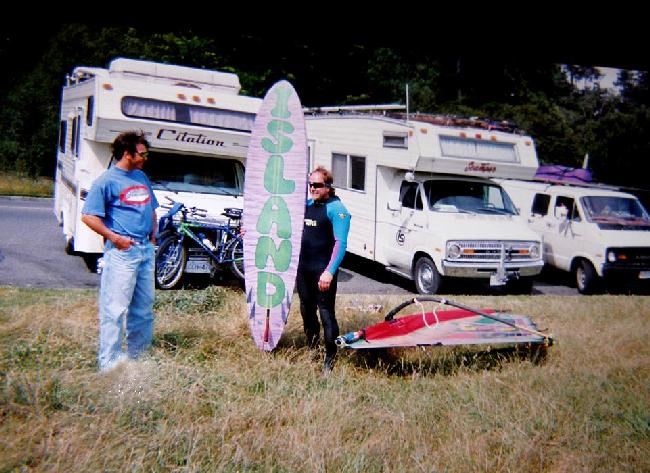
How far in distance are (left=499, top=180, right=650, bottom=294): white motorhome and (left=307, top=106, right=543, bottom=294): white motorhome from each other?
1471 mm

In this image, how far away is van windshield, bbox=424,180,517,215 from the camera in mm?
10758

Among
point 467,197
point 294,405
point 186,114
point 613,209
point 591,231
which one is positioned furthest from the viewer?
point 613,209

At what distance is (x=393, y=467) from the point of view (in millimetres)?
4082

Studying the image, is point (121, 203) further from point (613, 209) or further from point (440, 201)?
point (613, 209)

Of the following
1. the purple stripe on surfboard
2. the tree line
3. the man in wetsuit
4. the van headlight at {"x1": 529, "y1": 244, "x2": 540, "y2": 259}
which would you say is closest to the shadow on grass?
the purple stripe on surfboard

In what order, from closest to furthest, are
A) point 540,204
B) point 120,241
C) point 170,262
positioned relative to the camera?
point 120,241, point 170,262, point 540,204

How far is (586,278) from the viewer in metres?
11.9

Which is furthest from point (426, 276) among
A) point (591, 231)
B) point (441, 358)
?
point (441, 358)

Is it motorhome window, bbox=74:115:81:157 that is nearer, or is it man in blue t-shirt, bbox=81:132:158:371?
man in blue t-shirt, bbox=81:132:158:371

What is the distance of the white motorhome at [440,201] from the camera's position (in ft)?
33.7

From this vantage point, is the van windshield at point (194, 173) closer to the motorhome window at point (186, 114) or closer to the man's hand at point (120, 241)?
the motorhome window at point (186, 114)

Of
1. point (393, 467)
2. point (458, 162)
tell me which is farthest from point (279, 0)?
point (458, 162)

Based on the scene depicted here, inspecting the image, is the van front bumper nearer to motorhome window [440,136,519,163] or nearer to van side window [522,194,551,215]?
motorhome window [440,136,519,163]

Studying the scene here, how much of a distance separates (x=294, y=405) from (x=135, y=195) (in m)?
1.93
